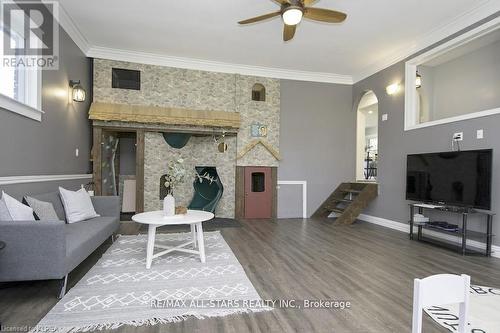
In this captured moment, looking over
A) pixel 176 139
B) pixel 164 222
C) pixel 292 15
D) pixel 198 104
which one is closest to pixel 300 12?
pixel 292 15

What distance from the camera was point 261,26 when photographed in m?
4.48

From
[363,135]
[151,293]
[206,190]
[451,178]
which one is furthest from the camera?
[363,135]

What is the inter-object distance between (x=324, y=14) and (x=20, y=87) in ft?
12.3

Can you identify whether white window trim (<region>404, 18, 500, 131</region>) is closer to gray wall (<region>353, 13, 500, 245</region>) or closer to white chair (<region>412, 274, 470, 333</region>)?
gray wall (<region>353, 13, 500, 245</region>)

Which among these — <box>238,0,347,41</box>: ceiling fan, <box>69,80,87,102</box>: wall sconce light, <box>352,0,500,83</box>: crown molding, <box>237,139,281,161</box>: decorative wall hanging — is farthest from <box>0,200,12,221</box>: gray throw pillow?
<box>352,0,500,83</box>: crown molding

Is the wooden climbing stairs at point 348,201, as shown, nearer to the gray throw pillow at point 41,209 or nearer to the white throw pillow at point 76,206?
the white throw pillow at point 76,206

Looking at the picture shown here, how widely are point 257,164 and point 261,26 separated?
9.72ft

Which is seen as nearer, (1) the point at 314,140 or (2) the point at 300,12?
(2) the point at 300,12

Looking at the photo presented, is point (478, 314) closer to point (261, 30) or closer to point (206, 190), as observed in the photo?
point (261, 30)

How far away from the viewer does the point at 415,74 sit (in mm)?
5191

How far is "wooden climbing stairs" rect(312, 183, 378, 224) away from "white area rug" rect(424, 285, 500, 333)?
318 cm

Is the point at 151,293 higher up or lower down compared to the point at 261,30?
lower down

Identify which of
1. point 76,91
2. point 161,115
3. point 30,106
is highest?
point 76,91

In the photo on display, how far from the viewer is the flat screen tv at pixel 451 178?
3660 mm
